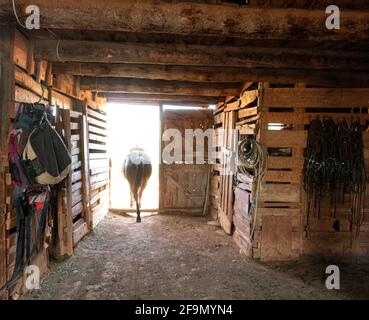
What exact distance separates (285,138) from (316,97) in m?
0.75

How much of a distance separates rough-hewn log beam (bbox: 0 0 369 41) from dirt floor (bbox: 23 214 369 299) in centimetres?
278

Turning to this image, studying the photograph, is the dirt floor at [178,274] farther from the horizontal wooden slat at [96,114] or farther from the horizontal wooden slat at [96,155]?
the horizontal wooden slat at [96,114]

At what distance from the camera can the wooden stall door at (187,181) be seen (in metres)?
7.67

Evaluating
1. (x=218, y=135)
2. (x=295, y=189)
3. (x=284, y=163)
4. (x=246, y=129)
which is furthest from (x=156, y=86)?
(x=295, y=189)

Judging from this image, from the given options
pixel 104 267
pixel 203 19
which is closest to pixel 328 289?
pixel 104 267

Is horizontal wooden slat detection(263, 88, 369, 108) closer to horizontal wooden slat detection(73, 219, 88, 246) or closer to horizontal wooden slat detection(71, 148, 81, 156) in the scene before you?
horizontal wooden slat detection(71, 148, 81, 156)

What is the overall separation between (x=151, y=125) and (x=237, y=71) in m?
10.1

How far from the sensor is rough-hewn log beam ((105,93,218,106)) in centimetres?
671

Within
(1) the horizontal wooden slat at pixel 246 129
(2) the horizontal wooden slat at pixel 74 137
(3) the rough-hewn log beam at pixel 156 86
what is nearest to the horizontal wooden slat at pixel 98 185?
(2) the horizontal wooden slat at pixel 74 137

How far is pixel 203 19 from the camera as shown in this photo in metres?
2.58

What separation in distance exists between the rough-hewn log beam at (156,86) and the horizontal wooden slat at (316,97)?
44.8 inches

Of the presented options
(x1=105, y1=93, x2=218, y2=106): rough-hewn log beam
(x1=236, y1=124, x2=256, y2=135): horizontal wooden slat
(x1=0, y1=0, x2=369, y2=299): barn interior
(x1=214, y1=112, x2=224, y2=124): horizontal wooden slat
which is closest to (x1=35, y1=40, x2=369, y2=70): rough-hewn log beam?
(x1=0, y1=0, x2=369, y2=299): barn interior

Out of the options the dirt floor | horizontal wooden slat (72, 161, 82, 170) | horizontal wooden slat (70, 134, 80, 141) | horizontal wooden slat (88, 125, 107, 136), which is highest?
horizontal wooden slat (88, 125, 107, 136)

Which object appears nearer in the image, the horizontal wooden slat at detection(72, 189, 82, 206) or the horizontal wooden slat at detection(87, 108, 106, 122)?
the horizontal wooden slat at detection(72, 189, 82, 206)
